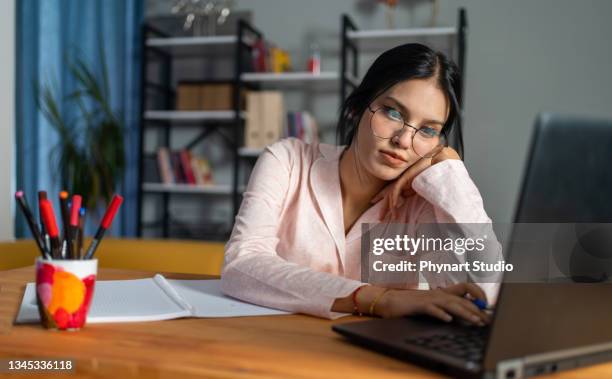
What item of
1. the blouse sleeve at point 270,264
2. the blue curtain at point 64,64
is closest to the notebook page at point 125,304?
the blouse sleeve at point 270,264

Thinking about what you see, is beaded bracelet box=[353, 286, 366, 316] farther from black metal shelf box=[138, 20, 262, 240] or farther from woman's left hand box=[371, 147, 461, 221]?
black metal shelf box=[138, 20, 262, 240]

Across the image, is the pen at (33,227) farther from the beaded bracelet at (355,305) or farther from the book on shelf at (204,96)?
the book on shelf at (204,96)

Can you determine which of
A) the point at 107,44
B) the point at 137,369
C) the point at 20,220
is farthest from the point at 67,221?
the point at 107,44

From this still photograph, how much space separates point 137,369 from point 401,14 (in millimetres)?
3230

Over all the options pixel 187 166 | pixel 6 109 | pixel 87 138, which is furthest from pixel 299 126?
pixel 6 109

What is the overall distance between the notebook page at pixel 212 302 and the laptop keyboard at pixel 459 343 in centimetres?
27

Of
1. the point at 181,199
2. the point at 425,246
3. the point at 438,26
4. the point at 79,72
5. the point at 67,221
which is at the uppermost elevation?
the point at 438,26

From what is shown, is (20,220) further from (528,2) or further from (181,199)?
(528,2)

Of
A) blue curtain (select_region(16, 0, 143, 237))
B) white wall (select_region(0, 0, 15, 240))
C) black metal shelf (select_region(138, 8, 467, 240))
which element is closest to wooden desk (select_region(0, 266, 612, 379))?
white wall (select_region(0, 0, 15, 240))

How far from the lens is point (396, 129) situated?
3.55ft

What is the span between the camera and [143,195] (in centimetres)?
368

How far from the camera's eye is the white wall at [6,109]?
7.70ft

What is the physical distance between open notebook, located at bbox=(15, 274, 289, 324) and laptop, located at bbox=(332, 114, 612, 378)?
31 cm

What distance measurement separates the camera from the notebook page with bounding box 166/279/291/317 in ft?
2.64
